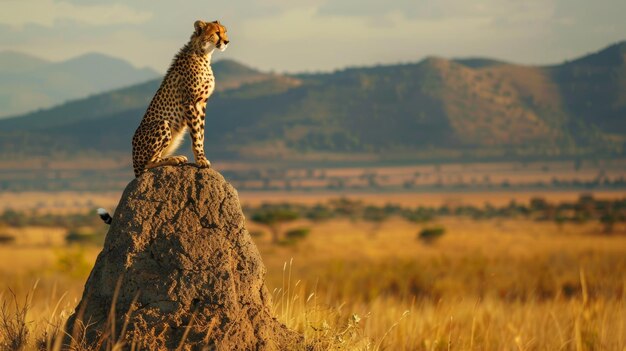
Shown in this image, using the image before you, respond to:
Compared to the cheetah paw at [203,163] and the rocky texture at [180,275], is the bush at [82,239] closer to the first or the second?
the cheetah paw at [203,163]

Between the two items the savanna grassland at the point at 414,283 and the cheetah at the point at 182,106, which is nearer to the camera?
the cheetah at the point at 182,106

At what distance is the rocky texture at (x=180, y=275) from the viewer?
20.1 ft

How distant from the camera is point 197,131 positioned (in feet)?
21.8

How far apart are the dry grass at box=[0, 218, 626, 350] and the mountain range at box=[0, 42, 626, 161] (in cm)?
8793

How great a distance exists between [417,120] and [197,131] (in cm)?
16781

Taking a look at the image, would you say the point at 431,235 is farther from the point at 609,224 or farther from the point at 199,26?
the point at 199,26

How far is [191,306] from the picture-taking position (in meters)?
6.19

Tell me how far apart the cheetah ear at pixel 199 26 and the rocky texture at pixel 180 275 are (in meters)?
0.92

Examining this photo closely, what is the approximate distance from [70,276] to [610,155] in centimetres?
13911

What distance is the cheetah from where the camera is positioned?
21.8 feet

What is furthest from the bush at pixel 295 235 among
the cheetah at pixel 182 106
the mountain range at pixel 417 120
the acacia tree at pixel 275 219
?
the mountain range at pixel 417 120

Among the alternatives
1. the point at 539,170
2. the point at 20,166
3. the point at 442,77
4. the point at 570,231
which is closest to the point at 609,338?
the point at 570,231

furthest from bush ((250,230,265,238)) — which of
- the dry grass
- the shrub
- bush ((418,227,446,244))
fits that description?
bush ((418,227,446,244))

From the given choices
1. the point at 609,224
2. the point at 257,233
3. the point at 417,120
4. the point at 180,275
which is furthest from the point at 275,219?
the point at 417,120
